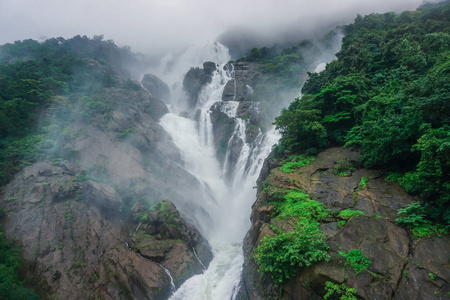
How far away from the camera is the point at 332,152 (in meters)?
14.1

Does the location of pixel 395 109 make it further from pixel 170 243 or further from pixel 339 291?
pixel 170 243

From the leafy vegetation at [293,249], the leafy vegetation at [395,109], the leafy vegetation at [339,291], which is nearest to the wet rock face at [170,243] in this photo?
the leafy vegetation at [293,249]

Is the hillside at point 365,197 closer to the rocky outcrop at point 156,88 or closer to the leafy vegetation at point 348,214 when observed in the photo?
the leafy vegetation at point 348,214

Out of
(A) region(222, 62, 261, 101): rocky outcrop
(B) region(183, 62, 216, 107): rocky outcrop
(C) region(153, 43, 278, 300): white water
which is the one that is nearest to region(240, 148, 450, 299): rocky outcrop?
(C) region(153, 43, 278, 300): white water

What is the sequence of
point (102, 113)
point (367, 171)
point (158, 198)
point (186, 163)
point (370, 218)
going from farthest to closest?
point (186, 163), point (102, 113), point (158, 198), point (367, 171), point (370, 218)

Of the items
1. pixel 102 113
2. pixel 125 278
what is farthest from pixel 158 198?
pixel 102 113

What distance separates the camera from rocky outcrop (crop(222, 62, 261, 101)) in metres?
43.1

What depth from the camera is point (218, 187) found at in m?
30.2

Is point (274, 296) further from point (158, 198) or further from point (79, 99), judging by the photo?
point (79, 99)

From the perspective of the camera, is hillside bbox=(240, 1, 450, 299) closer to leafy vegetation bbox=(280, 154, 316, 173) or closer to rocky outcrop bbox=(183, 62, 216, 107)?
leafy vegetation bbox=(280, 154, 316, 173)

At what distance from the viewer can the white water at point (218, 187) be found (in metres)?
14.4

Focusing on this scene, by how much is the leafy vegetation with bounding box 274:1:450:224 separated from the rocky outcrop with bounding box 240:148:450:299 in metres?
0.98

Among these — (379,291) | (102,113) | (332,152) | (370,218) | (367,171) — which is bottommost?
(379,291)

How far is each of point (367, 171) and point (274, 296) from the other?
25.2ft
